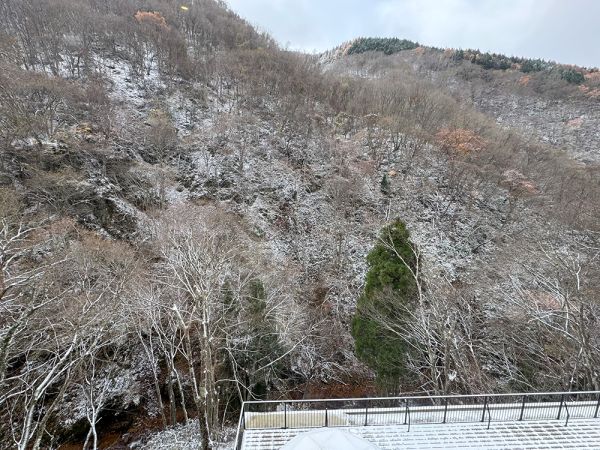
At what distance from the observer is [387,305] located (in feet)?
46.8

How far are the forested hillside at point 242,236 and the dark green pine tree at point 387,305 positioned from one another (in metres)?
0.11

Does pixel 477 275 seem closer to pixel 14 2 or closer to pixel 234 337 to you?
pixel 234 337

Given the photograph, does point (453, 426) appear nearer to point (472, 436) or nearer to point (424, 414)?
point (472, 436)

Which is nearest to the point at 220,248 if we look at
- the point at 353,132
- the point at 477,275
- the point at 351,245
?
the point at 351,245

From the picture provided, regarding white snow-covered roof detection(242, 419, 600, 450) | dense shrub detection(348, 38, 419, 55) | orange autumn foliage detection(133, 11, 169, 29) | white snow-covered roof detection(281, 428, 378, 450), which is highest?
dense shrub detection(348, 38, 419, 55)

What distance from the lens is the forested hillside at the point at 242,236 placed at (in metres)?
11.4

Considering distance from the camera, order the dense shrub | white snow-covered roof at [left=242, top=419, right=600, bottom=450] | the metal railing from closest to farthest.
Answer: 1. white snow-covered roof at [left=242, top=419, right=600, bottom=450]
2. the metal railing
3. the dense shrub

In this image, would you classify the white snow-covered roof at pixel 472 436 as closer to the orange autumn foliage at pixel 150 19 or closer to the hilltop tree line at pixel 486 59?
the orange autumn foliage at pixel 150 19

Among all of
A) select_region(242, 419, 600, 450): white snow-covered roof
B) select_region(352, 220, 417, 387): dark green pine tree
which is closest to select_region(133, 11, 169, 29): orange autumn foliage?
select_region(352, 220, 417, 387): dark green pine tree

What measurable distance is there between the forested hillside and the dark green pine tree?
11cm

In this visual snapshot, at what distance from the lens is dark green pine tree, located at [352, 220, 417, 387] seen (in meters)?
14.1

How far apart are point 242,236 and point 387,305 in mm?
11199

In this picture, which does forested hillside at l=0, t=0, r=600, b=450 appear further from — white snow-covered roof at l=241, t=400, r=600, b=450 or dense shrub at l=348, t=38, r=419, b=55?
dense shrub at l=348, t=38, r=419, b=55

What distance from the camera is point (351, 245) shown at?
24828 mm
